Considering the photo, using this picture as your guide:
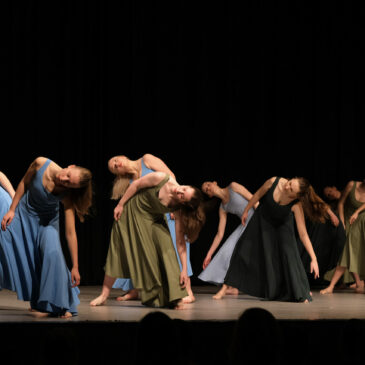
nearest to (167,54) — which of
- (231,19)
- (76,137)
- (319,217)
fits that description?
(231,19)

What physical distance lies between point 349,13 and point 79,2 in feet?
11.3

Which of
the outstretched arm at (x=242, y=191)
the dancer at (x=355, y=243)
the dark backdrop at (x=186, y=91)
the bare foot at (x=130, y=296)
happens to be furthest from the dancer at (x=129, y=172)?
the dancer at (x=355, y=243)

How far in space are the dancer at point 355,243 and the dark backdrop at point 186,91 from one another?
4.40ft

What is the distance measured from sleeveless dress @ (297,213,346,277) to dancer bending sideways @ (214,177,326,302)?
1.68 meters

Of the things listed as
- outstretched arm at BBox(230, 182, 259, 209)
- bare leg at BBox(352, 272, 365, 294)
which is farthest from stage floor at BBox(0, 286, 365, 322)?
outstretched arm at BBox(230, 182, 259, 209)

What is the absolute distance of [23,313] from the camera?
4.57 meters

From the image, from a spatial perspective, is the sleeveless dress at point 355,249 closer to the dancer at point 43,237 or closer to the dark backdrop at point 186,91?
the dark backdrop at point 186,91

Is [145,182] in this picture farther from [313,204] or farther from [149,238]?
[313,204]

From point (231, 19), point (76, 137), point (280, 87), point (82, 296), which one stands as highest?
point (231, 19)

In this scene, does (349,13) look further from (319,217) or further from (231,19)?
(319,217)

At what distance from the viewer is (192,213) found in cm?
490

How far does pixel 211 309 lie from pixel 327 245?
10.2 feet

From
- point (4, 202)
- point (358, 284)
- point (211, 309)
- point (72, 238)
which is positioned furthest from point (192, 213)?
point (358, 284)

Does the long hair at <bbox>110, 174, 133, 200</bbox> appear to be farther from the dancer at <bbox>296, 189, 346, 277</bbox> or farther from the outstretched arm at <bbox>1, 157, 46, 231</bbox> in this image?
A: the dancer at <bbox>296, 189, 346, 277</bbox>
